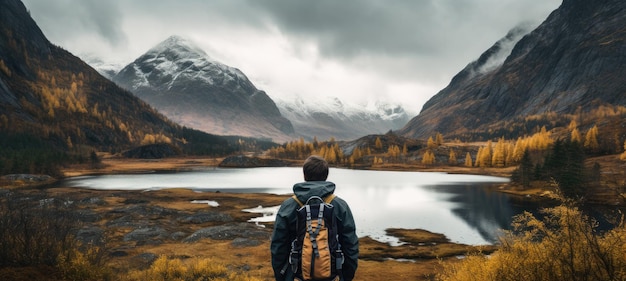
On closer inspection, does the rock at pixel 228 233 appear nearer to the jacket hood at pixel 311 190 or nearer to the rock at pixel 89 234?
the rock at pixel 89 234

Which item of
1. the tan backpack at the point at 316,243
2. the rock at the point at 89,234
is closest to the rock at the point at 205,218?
the rock at the point at 89,234

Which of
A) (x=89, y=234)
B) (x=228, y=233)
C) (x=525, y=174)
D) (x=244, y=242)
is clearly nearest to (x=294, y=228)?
(x=244, y=242)

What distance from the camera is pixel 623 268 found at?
10.3 metres

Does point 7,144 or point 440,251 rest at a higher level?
point 7,144

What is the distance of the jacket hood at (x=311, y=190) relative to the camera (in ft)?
24.8

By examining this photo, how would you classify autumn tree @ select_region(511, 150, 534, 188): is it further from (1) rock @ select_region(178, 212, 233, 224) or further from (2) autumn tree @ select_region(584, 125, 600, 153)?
(2) autumn tree @ select_region(584, 125, 600, 153)

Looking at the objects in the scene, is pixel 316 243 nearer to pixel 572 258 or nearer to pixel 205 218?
pixel 572 258

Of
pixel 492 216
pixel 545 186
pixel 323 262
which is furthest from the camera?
pixel 545 186

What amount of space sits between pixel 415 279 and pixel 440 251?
10.4 m

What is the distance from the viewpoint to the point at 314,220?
7449mm

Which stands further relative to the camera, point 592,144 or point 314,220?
point 592,144

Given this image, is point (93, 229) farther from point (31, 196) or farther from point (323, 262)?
point (323, 262)

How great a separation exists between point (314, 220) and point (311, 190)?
0.60 metres

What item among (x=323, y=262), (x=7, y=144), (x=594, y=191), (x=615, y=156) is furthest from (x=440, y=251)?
(x=7, y=144)
